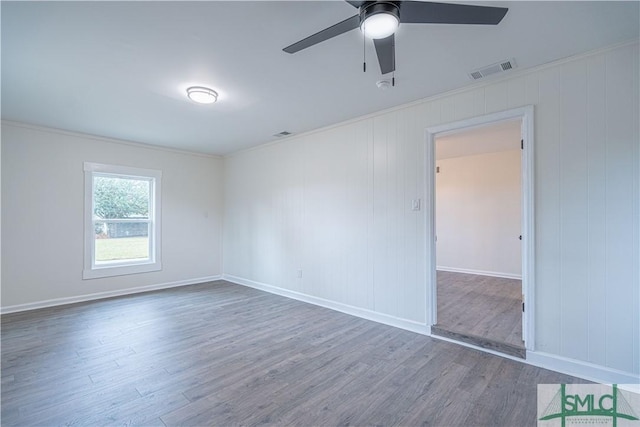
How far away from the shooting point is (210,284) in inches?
230

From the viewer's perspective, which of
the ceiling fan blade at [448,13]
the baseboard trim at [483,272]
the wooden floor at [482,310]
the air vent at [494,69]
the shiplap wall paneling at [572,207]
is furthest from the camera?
the baseboard trim at [483,272]

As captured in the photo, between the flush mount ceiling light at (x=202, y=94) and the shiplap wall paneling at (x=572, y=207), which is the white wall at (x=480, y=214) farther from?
the flush mount ceiling light at (x=202, y=94)

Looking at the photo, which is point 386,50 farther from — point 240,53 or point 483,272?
point 483,272

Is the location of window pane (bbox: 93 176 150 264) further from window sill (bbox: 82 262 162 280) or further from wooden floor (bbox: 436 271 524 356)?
wooden floor (bbox: 436 271 524 356)

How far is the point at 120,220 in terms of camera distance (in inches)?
199

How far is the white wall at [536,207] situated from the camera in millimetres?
2289

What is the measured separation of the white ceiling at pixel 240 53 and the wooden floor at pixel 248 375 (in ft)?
8.50

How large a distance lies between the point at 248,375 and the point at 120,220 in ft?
13.1

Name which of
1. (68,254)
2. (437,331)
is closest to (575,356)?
(437,331)

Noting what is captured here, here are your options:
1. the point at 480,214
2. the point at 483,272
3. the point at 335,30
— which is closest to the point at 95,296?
the point at 335,30

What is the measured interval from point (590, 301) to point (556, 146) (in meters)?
1.30

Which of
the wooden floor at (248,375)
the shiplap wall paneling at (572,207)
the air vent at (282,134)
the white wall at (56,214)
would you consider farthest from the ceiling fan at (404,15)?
the white wall at (56,214)

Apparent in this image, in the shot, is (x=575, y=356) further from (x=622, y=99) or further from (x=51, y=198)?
(x=51, y=198)

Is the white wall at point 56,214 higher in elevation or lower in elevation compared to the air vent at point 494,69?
lower
